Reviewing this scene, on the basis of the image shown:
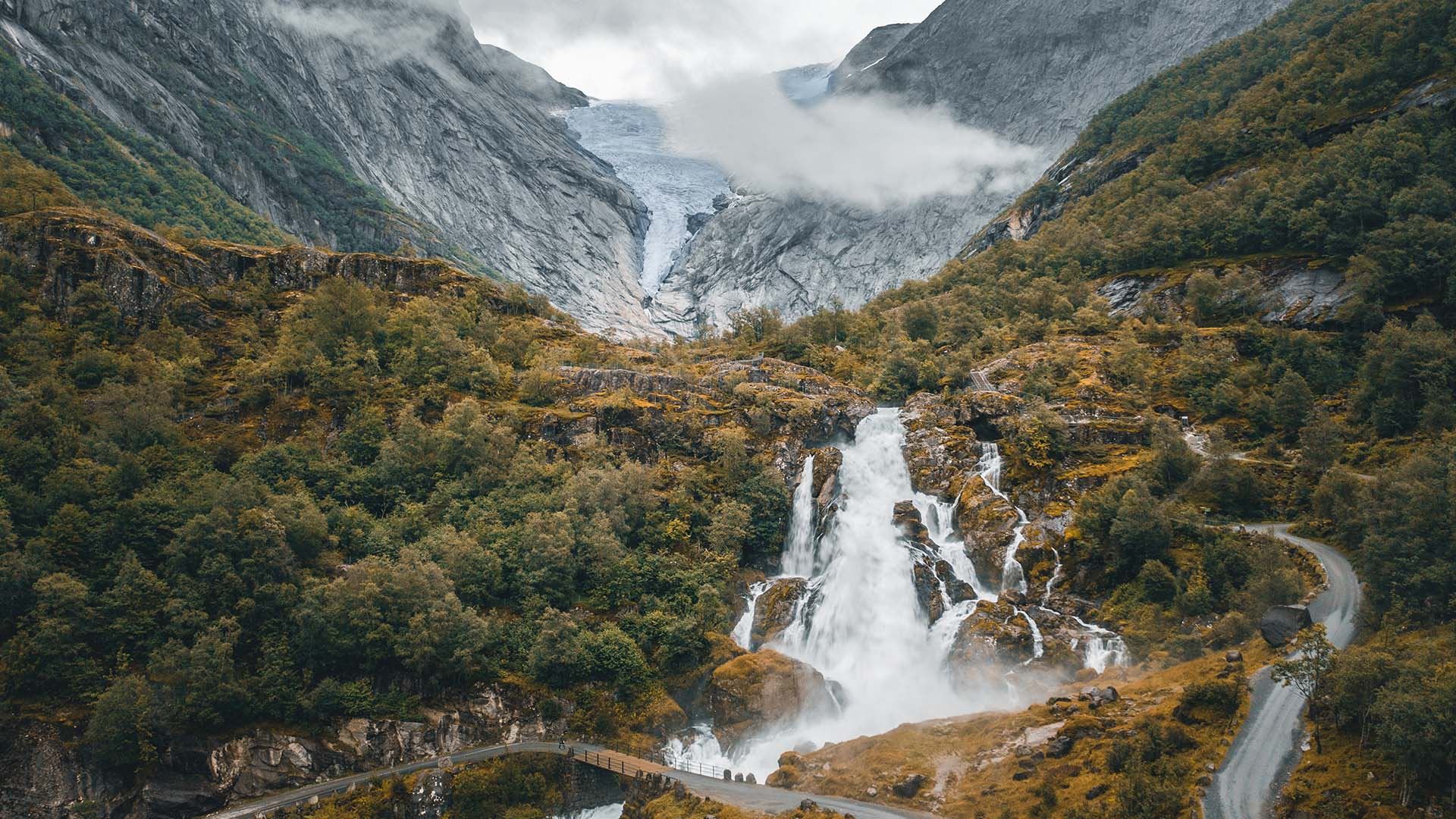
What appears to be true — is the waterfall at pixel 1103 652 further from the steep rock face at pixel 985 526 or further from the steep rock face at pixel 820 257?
the steep rock face at pixel 820 257

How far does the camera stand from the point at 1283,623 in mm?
39062

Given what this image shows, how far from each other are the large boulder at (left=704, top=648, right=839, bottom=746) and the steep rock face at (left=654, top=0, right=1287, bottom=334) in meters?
130

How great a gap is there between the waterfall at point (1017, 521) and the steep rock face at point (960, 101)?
10997cm

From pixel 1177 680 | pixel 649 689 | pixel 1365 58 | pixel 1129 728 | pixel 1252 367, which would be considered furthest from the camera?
pixel 1365 58

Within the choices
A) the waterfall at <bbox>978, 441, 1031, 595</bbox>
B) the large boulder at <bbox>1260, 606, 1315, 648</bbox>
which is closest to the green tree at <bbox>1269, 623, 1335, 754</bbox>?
the large boulder at <bbox>1260, 606, 1315, 648</bbox>

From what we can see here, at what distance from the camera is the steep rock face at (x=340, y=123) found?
109312 millimetres

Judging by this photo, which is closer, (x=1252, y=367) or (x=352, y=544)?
(x=352, y=544)

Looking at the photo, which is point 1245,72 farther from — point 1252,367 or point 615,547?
point 615,547

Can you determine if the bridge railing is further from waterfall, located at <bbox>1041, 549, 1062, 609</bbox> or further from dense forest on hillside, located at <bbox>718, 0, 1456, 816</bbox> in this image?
dense forest on hillside, located at <bbox>718, 0, 1456, 816</bbox>

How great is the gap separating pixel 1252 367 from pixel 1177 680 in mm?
36492

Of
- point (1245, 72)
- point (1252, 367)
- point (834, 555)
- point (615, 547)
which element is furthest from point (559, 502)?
point (1245, 72)

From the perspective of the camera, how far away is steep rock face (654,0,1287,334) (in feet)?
529

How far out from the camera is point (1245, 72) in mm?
113188

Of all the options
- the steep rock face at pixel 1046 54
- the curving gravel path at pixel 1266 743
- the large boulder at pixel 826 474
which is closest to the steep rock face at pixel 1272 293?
the curving gravel path at pixel 1266 743
